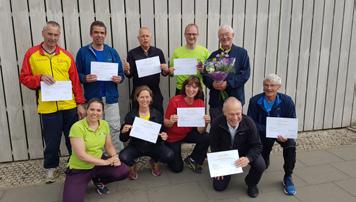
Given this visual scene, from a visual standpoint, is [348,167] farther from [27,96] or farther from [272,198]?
[27,96]

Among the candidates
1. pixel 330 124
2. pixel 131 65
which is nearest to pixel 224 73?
pixel 131 65

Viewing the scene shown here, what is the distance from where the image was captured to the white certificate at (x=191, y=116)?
393cm

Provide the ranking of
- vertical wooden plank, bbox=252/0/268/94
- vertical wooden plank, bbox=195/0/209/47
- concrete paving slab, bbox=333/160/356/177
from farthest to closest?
1. vertical wooden plank, bbox=252/0/268/94
2. vertical wooden plank, bbox=195/0/209/47
3. concrete paving slab, bbox=333/160/356/177

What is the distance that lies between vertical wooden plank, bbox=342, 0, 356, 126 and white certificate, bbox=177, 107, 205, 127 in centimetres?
356

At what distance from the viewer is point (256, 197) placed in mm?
3500

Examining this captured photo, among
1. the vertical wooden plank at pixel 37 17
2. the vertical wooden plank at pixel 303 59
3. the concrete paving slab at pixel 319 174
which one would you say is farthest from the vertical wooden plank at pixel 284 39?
the vertical wooden plank at pixel 37 17

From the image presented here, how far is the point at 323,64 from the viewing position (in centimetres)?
557

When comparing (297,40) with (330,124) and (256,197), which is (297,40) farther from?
(256,197)

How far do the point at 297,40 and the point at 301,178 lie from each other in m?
2.59

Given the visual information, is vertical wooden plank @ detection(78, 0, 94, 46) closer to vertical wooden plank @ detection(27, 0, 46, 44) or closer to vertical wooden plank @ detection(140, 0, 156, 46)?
vertical wooden plank @ detection(27, 0, 46, 44)

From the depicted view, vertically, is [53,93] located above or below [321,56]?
below

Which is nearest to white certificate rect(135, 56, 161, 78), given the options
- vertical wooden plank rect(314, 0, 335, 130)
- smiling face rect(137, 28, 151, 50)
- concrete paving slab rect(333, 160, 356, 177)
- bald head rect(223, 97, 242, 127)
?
smiling face rect(137, 28, 151, 50)

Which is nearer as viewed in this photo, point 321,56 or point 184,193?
point 184,193

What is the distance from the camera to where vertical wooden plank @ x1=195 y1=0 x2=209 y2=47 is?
15.6ft
